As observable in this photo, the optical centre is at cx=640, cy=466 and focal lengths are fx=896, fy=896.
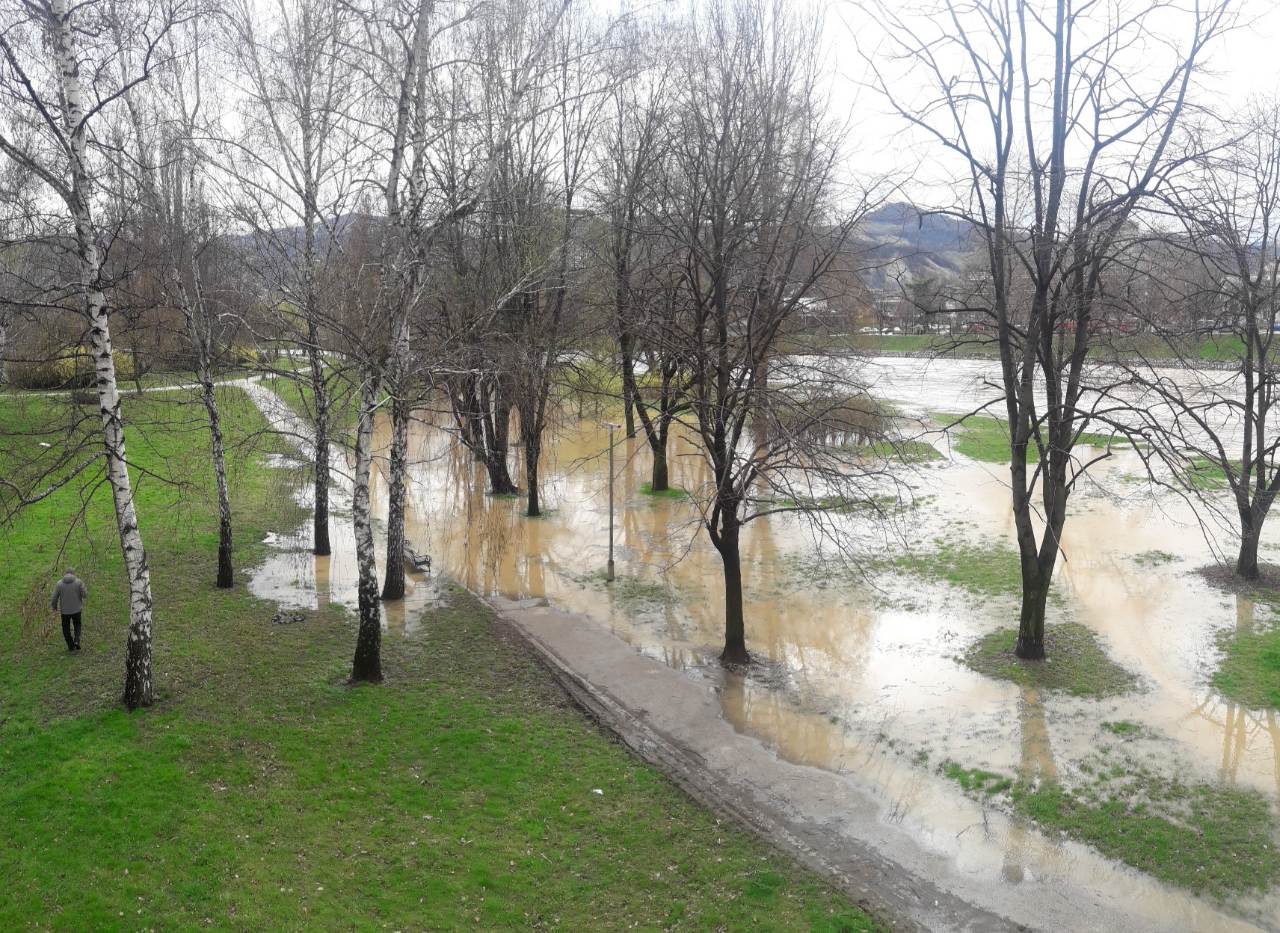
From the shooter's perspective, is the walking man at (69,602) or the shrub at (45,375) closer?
the walking man at (69,602)

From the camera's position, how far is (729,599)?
13336 mm

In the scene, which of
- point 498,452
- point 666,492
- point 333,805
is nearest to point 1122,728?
point 333,805

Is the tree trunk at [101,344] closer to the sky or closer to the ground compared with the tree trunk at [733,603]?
closer to the sky

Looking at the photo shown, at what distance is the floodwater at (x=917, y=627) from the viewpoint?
31.5ft

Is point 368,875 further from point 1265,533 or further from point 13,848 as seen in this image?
point 1265,533

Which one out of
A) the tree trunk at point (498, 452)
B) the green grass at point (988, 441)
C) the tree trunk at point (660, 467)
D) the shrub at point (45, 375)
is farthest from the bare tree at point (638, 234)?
the shrub at point (45, 375)

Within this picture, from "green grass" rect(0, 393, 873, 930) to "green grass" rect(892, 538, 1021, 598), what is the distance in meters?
8.33

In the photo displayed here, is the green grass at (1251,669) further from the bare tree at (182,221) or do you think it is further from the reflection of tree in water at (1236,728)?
the bare tree at (182,221)

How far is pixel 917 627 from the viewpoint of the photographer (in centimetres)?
1464

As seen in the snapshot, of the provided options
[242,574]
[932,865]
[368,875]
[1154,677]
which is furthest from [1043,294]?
[242,574]

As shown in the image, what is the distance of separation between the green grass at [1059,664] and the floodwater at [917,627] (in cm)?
25

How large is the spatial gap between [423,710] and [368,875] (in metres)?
3.48

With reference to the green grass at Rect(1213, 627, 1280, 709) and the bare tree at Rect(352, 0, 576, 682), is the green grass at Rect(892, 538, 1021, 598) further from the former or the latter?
the bare tree at Rect(352, 0, 576, 682)

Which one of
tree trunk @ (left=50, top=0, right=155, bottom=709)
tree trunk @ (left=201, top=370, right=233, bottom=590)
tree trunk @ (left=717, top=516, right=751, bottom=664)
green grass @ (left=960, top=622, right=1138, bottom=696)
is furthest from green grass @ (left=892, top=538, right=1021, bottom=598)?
tree trunk @ (left=50, top=0, right=155, bottom=709)
